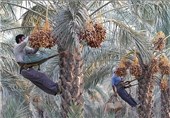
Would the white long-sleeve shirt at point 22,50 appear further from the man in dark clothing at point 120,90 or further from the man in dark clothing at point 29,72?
the man in dark clothing at point 120,90

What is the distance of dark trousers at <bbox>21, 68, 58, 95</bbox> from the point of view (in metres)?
7.85

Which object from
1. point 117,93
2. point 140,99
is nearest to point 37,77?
point 140,99

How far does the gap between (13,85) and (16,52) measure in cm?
649

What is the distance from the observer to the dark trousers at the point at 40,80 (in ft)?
25.8

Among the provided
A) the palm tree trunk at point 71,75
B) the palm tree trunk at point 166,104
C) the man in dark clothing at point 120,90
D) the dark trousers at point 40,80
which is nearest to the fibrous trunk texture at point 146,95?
the man in dark clothing at point 120,90

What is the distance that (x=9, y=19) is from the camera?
1303 cm

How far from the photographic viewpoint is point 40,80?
8031mm

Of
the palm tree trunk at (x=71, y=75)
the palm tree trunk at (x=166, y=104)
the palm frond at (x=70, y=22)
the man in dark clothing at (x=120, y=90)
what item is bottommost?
the palm tree trunk at (x=166, y=104)

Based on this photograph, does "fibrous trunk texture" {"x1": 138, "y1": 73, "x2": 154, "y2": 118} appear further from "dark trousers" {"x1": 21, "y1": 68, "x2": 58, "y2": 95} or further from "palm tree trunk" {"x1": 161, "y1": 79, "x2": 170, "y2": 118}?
"dark trousers" {"x1": 21, "y1": 68, "x2": 58, "y2": 95}

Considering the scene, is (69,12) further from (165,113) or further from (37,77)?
(165,113)

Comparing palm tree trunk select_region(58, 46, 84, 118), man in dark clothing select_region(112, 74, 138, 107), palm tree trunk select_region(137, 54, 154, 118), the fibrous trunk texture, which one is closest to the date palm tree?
palm tree trunk select_region(58, 46, 84, 118)

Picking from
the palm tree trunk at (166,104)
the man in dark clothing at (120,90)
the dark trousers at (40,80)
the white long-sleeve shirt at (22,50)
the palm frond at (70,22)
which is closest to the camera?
the palm frond at (70,22)

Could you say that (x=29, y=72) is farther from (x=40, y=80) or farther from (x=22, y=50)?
(x=22, y=50)

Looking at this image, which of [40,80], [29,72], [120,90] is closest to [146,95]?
[120,90]
